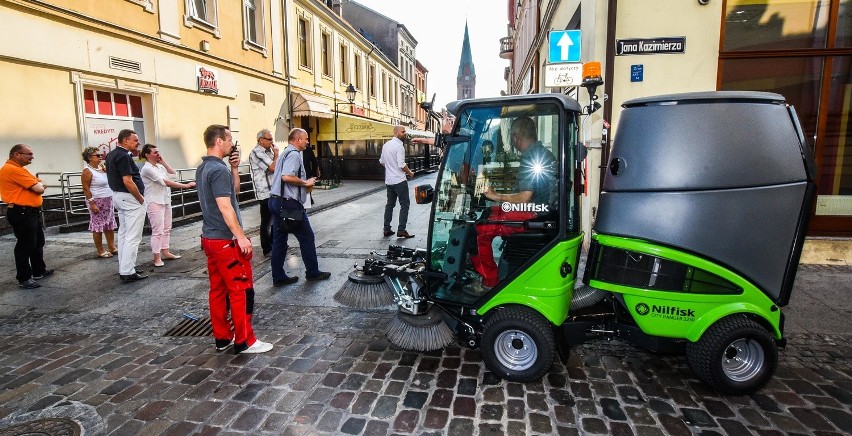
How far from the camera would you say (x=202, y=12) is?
14133 mm

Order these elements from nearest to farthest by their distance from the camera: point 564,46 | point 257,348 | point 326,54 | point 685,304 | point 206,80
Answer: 1. point 685,304
2. point 257,348
3. point 564,46
4. point 206,80
5. point 326,54

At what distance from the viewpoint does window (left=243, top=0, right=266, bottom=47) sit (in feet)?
55.3

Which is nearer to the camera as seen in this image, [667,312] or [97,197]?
[667,312]

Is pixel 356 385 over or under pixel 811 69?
under

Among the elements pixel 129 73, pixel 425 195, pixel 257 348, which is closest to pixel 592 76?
pixel 425 195

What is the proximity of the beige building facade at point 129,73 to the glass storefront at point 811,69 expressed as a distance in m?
12.0

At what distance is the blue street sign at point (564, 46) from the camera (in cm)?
637

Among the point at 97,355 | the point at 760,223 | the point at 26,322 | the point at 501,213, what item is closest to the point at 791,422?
the point at 760,223

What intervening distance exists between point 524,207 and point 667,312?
1117 mm

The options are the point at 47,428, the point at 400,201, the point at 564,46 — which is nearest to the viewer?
the point at 47,428

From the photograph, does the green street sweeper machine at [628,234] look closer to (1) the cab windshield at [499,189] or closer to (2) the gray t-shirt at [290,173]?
(1) the cab windshield at [499,189]

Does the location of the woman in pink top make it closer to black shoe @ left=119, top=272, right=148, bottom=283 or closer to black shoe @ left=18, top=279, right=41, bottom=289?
black shoe @ left=119, top=272, right=148, bottom=283

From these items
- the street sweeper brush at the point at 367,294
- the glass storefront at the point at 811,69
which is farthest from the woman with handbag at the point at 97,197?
the glass storefront at the point at 811,69

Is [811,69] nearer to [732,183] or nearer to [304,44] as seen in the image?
[732,183]
